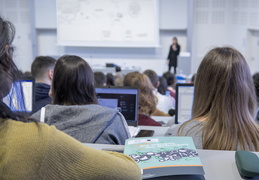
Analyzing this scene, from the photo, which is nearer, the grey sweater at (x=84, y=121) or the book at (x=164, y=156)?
the book at (x=164, y=156)

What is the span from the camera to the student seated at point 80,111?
148cm

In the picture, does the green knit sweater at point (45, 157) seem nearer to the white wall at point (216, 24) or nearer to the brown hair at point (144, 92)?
the brown hair at point (144, 92)

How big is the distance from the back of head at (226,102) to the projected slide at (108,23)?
A: 729cm

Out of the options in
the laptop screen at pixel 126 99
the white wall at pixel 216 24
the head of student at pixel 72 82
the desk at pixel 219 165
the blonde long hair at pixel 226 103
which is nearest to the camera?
the desk at pixel 219 165

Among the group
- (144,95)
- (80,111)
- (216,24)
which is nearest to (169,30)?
(216,24)

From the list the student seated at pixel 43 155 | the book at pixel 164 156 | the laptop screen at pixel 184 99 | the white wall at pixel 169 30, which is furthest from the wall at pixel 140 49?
the student seated at pixel 43 155

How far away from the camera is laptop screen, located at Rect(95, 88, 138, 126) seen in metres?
2.25

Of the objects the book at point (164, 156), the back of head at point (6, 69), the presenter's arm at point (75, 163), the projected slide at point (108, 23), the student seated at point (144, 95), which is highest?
the projected slide at point (108, 23)

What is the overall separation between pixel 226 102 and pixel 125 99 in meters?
1.00

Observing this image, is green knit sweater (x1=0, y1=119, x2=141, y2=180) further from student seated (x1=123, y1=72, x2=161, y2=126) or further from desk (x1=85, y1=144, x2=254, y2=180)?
student seated (x1=123, y1=72, x2=161, y2=126)

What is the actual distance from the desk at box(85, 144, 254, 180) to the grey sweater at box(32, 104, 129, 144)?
774 millimetres

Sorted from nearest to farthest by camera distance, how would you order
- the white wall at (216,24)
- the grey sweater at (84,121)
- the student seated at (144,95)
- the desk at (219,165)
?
the desk at (219,165)
the grey sweater at (84,121)
the student seated at (144,95)
the white wall at (216,24)

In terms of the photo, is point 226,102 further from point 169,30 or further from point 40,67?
point 169,30

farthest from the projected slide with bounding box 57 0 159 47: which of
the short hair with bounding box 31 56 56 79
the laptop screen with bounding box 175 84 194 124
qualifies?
the laptop screen with bounding box 175 84 194 124
